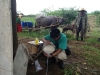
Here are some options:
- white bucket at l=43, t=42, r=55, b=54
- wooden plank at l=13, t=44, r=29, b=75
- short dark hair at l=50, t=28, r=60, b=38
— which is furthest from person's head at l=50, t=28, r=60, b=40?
wooden plank at l=13, t=44, r=29, b=75

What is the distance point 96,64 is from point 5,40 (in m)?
3.24

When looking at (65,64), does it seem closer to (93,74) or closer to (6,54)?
(93,74)

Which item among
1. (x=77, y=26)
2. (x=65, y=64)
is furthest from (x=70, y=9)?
(x=65, y=64)

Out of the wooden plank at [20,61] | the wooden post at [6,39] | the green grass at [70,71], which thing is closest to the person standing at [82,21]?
the green grass at [70,71]

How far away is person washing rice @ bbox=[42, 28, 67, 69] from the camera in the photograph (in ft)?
15.1

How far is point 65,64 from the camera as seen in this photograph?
523cm

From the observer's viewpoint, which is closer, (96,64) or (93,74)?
(93,74)

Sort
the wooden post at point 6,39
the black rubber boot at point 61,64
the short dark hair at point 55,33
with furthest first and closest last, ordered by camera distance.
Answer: the black rubber boot at point 61,64 → the short dark hair at point 55,33 → the wooden post at point 6,39

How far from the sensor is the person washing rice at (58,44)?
459 cm

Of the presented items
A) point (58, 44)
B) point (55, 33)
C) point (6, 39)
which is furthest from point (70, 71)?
point (6, 39)

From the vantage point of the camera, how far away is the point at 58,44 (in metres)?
4.84

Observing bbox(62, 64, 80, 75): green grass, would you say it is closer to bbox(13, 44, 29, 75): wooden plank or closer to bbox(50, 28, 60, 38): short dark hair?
bbox(50, 28, 60, 38): short dark hair

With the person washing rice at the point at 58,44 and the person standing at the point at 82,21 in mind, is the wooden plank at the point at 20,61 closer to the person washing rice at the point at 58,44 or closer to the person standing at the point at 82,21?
the person washing rice at the point at 58,44

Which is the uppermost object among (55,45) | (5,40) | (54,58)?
(5,40)
